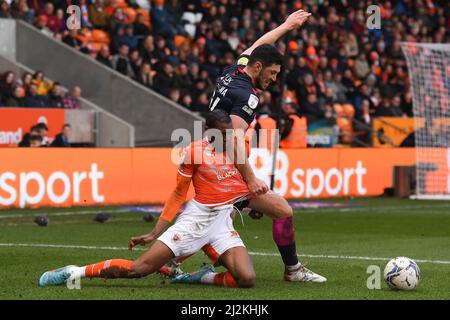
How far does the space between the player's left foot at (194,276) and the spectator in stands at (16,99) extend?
1308 centimetres

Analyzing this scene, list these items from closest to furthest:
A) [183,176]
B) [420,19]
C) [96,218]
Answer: [183,176] → [96,218] → [420,19]

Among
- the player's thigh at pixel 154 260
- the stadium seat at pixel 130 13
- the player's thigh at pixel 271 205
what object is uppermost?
the stadium seat at pixel 130 13

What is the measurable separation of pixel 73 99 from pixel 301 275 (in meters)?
14.9

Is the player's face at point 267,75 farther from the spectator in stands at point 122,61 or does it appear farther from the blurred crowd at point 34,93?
the spectator in stands at point 122,61

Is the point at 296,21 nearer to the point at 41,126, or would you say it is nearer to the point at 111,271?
the point at 111,271

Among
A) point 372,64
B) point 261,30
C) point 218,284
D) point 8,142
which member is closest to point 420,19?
point 372,64

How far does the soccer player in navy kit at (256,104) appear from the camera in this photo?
33.3 feet

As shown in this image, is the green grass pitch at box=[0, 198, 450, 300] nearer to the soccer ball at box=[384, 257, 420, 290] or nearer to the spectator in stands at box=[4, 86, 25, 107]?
the soccer ball at box=[384, 257, 420, 290]

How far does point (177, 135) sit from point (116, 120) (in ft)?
4.57

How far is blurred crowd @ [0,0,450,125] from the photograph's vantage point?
A: 2577 cm

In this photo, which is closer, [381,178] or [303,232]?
[303,232]

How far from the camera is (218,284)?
9906 millimetres

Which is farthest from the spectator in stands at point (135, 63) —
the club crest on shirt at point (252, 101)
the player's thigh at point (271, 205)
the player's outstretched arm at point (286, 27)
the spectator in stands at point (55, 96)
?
the player's thigh at point (271, 205)
